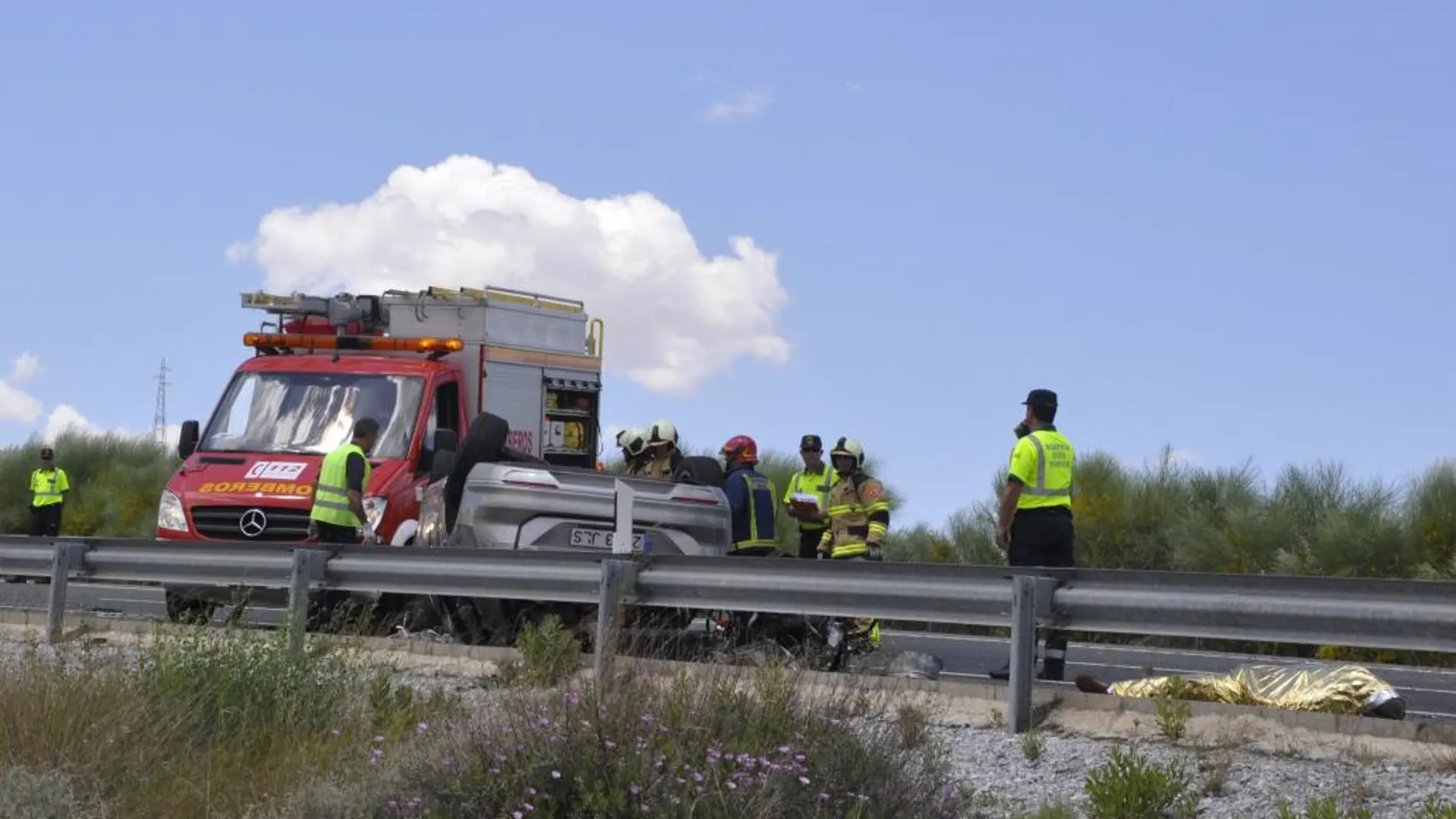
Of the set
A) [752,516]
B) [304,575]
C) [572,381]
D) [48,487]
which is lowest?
[304,575]

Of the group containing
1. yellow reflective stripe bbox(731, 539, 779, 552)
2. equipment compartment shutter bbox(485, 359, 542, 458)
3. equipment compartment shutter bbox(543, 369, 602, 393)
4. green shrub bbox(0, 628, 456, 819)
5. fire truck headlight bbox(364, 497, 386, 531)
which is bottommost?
green shrub bbox(0, 628, 456, 819)

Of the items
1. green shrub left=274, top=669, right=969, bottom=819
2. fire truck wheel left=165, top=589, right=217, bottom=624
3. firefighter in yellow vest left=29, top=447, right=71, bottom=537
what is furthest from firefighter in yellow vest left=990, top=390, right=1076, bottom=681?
firefighter in yellow vest left=29, top=447, right=71, bottom=537

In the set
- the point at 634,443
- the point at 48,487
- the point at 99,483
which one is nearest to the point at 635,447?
the point at 634,443

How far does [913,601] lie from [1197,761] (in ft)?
6.44

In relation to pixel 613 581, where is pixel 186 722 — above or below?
below

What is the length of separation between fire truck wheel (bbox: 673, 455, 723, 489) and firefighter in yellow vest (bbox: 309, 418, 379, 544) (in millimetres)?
2147

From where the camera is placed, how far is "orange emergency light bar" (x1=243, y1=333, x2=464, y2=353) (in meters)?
17.5

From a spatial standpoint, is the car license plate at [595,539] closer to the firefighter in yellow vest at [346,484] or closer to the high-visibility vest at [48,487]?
the firefighter in yellow vest at [346,484]


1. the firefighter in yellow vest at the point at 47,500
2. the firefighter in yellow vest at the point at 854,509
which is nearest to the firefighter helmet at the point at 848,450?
the firefighter in yellow vest at the point at 854,509

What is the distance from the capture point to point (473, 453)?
13.2m

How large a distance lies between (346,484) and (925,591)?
18.8 ft

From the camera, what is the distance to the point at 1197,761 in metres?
7.87

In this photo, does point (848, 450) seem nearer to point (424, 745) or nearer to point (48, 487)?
point (424, 745)

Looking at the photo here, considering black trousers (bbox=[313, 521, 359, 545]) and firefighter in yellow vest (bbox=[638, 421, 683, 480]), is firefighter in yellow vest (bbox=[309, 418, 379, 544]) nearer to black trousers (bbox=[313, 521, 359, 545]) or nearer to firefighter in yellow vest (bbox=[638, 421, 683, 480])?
black trousers (bbox=[313, 521, 359, 545])
